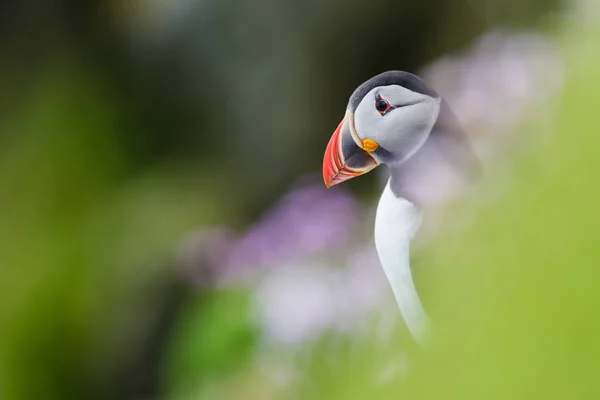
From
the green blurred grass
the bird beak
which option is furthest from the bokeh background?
the green blurred grass

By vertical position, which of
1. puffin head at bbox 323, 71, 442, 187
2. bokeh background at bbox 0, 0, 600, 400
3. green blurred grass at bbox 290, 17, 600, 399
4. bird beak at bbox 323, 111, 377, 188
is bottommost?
bokeh background at bbox 0, 0, 600, 400

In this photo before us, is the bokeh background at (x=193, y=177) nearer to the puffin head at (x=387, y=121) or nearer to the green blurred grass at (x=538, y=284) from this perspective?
the puffin head at (x=387, y=121)

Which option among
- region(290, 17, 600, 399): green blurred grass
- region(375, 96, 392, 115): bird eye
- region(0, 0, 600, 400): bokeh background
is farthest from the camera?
region(0, 0, 600, 400): bokeh background

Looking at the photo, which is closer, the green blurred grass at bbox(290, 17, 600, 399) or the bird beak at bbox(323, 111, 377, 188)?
the green blurred grass at bbox(290, 17, 600, 399)

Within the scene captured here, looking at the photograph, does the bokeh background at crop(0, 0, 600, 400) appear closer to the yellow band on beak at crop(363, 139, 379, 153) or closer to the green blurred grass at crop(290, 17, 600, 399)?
the yellow band on beak at crop(363, 139, 379, 153)

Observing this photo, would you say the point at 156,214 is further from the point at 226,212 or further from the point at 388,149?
the point at 388,149

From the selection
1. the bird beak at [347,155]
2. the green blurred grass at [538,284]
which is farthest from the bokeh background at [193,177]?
the green blurred grass at [538,284]

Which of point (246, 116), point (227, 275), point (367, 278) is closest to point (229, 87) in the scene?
point (246, 116)

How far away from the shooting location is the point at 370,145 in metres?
0.15

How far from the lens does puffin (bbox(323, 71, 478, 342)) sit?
0.40 feet

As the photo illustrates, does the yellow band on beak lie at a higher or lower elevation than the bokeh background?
higher

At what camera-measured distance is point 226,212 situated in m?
0.38

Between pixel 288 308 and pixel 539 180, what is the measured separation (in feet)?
0.87

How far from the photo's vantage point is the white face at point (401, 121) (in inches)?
5.6
